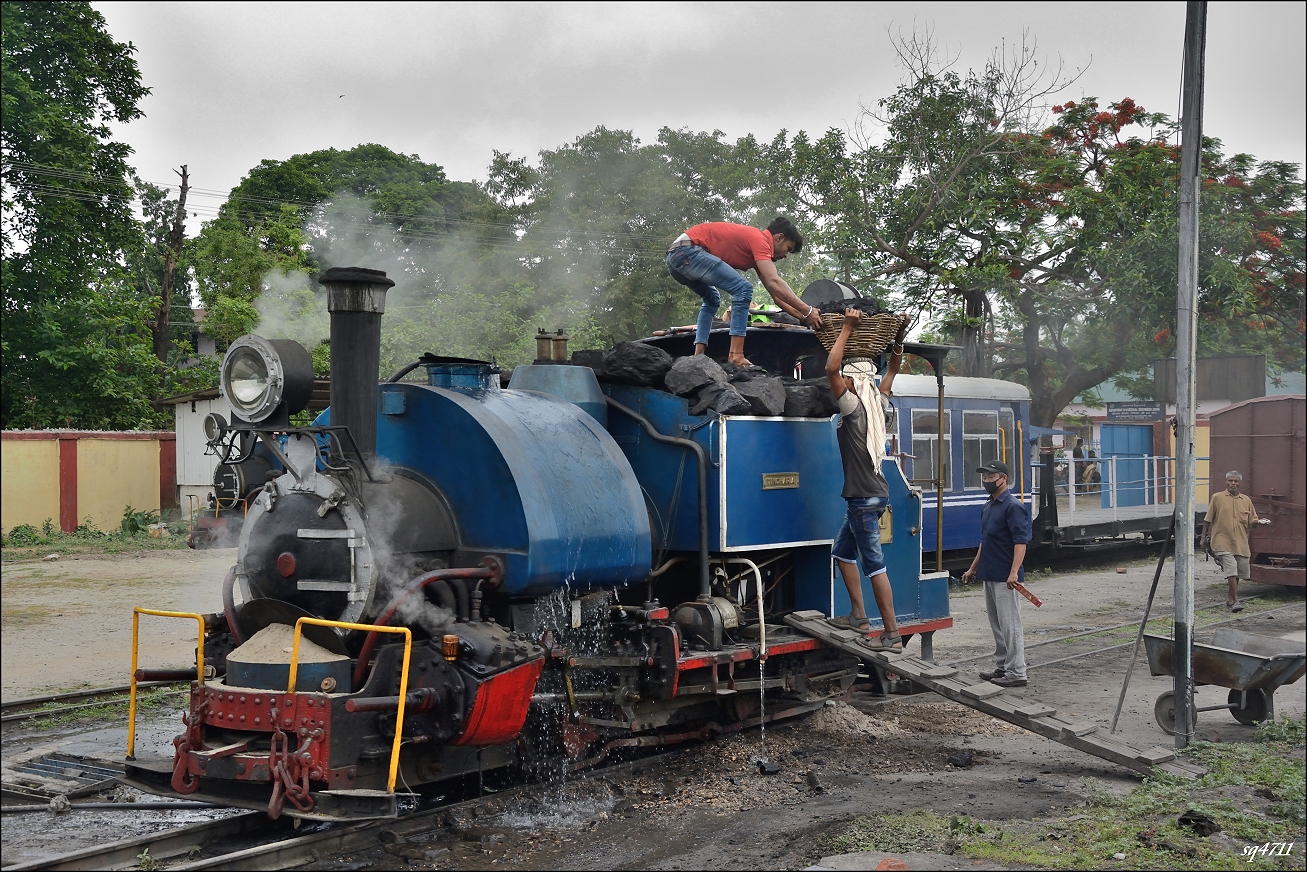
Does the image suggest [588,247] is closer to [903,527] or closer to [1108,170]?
[1108,170]

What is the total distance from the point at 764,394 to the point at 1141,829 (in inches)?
128

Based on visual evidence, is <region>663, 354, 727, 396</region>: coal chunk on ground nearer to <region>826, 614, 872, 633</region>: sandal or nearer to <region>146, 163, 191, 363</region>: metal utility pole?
<region>826, 614, 872, 633</region>: sandal

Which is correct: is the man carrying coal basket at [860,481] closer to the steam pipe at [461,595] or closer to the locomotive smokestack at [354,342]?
the steam pipe at [461,595]

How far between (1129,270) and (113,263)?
44.8 ft

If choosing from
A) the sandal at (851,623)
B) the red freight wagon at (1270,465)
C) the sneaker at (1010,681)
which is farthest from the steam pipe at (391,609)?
the red freight wagon at (1270,465)

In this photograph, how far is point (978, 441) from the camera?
1595cm

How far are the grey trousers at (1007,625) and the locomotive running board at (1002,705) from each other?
1.74 metres

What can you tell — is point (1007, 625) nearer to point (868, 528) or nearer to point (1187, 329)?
point (868, 528)

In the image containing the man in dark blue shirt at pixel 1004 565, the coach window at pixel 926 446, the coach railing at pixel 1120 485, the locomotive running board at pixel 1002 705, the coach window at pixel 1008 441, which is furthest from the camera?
the coach railing at pixel 1120 485

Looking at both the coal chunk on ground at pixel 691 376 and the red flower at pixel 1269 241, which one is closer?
the coal chunk on ground at pixel 691 376

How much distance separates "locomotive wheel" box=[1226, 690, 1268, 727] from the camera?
7.52m

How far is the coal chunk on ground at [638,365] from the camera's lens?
285 inches

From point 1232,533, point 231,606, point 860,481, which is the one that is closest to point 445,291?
point 1232,533

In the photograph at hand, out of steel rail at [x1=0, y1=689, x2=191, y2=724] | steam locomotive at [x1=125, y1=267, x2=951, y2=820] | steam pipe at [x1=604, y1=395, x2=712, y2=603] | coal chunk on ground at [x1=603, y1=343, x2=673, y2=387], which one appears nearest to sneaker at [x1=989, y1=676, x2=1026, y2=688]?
steam locomotive at [x1=125, y1=267, x2=951, y2=820]
